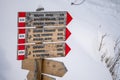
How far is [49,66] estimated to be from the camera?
2324mm

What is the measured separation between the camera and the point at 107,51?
2.72 meters

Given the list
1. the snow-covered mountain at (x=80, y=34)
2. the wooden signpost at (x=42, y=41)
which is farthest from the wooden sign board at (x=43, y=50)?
the snow-covered mountain at (x=80, y=34)

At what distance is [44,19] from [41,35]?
0.15 m

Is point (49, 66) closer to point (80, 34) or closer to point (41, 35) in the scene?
point (41, 35)

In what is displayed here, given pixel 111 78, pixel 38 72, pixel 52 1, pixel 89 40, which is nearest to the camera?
pixel 38 72

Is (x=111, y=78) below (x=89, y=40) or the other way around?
below

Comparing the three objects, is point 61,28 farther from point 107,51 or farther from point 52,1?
point 107,51

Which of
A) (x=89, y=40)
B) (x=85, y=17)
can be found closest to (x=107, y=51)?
(x=89, y=40)

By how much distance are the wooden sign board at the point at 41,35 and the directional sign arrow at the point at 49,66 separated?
19cm

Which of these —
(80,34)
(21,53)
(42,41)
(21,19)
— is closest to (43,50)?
(42,41)

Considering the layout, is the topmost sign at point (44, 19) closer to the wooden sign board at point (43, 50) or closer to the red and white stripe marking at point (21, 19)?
the red and white stripe marking at point (21, 19)

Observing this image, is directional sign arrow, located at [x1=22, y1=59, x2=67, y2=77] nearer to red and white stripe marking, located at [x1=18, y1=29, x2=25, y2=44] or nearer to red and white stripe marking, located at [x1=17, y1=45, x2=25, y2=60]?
red and white stripe marking, located at [x1=17, y1=45, x2=25, y2=60]

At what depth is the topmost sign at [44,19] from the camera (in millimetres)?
2346

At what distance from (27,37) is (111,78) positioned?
107 centimetres
